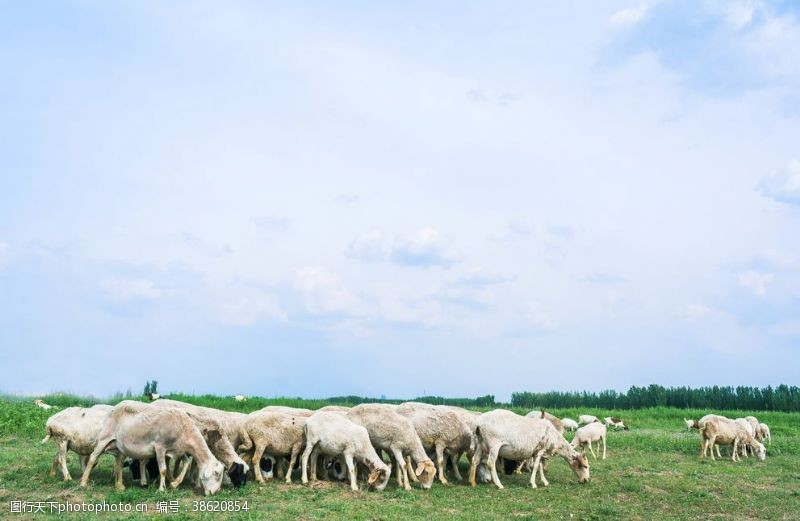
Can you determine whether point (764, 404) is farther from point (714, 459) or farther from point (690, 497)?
point (690, 497)

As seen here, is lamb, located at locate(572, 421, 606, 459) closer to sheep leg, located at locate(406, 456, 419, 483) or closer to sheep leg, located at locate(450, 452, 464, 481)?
sheep leg, located at locate(450, 452, 464, 481)

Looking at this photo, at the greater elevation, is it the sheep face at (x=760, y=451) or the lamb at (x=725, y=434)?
the lamb at (x=725, y=434)

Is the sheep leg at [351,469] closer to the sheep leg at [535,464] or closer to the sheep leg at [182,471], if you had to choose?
the sheep leg at [182,471]

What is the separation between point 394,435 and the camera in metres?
16.3

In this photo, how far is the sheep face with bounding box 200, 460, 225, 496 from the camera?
535 inches

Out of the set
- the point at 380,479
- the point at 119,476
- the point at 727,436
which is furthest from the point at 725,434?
the point at 119,476

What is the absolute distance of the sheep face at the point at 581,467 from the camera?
675 inches

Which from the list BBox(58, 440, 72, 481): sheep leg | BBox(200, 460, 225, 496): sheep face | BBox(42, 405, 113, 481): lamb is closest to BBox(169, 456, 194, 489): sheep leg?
BBox(200, 460, 225, 496): sheep face

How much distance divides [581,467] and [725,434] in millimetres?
8831

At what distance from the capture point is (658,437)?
2738 centimetres

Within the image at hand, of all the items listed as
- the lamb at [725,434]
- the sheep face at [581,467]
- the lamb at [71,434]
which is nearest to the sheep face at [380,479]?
the sheep face at [581,467]

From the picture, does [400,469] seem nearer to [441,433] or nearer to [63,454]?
[441,433]

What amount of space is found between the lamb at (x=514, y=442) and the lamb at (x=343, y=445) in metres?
2.75

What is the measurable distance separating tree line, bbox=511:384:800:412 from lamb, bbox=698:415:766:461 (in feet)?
83.4
